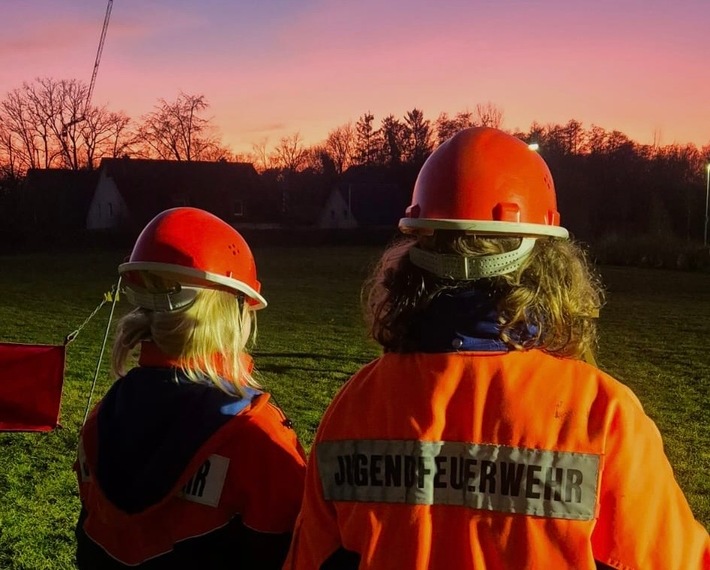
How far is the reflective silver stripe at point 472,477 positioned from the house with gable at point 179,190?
5553 cm

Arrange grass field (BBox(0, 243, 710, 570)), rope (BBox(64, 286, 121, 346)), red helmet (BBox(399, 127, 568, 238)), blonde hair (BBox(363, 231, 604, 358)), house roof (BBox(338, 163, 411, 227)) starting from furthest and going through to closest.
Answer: house roof (BBox(338, 163, 411, 227)) → grass field (BBox(0, 243, 710, 570)) → rope (BBox(64, 286, 121, 346)) → red helmet (BBox(399, 127, 568, 238)) → blonde hair (BBox(363, 231, 604, 358))

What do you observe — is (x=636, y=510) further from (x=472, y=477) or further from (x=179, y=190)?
(x=179, y=190)

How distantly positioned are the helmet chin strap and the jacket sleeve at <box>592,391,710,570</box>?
0.38 m

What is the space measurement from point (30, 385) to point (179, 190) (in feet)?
176

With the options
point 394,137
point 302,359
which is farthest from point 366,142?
point 302,359

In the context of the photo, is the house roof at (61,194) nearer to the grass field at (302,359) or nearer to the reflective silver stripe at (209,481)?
the grass field at (302,359)

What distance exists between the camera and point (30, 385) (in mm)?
5902

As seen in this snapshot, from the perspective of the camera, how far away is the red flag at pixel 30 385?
19.0ft

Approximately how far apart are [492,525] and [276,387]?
8.10 m

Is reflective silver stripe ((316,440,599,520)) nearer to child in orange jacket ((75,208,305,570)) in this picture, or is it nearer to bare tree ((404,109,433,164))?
child in orange jacket ((75,208,305,570))

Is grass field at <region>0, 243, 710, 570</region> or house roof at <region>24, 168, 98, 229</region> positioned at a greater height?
house roof at <region>24, 168, 98, 229</region>

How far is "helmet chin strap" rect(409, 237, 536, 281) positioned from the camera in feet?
5.49

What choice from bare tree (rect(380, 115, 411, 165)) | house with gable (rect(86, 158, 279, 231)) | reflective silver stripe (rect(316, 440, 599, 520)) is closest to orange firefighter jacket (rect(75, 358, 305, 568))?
reflective silver stripe (rect(316, 440, 599, 520))

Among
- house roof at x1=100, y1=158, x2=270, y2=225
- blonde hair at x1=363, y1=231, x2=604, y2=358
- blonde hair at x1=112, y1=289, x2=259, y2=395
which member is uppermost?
house roof at x1=100, y1=158, x2=270, y2=225
